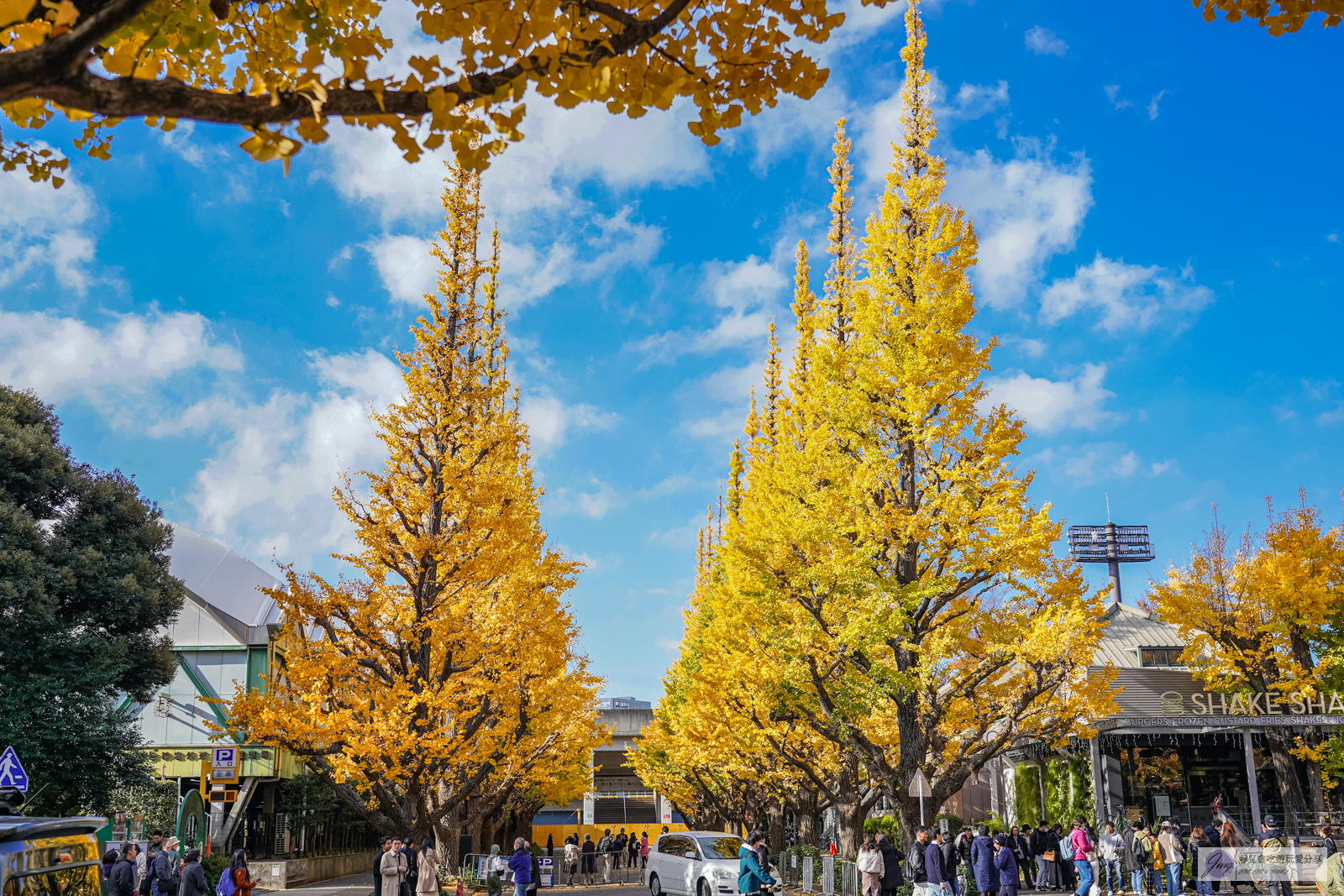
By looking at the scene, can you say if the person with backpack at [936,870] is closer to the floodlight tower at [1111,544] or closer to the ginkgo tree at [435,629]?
the ginkgo tree at [435,629]

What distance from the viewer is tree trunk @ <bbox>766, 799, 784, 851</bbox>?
3073 centimetres

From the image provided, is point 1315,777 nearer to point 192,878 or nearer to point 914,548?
point 914,548

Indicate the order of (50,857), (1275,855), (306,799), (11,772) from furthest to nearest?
(306,799) < (1275,855) < (11,772) < (50,857)

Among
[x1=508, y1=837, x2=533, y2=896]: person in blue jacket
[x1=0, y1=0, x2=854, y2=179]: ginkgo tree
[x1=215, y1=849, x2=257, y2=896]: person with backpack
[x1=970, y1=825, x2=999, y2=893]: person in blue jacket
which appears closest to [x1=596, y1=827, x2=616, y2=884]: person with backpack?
[x1=508, y1=837, x2=533, y2=896]: person in blue jacket

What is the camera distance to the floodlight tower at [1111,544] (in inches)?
3349

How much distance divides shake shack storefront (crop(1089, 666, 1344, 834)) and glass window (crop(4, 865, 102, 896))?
22373 mm

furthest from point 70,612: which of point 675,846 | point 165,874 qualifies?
point 675,846

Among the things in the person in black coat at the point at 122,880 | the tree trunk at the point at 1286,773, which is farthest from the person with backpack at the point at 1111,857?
the person in black coat at the point at 122,880

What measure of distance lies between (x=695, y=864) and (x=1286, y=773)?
18140mm

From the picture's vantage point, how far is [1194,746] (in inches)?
1252

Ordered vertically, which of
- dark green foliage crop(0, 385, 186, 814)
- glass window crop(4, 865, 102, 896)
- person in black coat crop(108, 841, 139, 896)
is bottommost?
person in black coat crop(108, 841, 139, 896)

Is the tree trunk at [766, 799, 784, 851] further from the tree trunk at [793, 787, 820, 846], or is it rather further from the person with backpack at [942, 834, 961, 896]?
the person with backpack at [942, 834, 961, 896]

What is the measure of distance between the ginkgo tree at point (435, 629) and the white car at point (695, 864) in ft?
13.4

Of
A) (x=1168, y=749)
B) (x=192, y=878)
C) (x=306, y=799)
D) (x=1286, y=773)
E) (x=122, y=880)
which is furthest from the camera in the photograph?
(x=1168, y=749)
